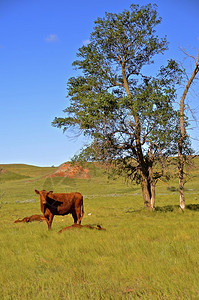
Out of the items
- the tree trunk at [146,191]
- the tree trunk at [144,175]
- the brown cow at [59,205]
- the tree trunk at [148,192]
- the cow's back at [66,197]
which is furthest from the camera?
the tree trunk at [146,191]

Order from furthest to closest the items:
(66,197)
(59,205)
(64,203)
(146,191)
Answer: (146,191)
(66,197)
(64,203)
(59,205)

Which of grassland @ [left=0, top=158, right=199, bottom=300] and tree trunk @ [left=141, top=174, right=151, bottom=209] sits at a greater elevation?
tree trunk @ [left=141, top=174, right=151, bottom=209]

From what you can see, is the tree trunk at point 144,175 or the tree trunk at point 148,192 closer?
the tree trunk at point 144,175

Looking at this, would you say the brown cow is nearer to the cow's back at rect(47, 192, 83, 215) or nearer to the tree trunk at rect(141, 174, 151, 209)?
the cow's back at rect(47, 192, 83, 215)

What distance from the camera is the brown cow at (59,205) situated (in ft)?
46.3

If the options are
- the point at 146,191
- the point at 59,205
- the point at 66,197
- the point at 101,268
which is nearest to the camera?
the point at 101,268

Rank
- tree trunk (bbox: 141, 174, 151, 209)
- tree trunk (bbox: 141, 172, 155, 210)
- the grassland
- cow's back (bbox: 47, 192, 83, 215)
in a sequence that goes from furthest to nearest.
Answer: tree trunk (bbox: 141, 174, 151, 209), tree trunk (bbox: 141, 172, 155, 210), cow's back (bbox: 47, 192, 83, 215), the grassland

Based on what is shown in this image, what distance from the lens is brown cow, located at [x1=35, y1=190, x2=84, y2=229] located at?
14109 mm

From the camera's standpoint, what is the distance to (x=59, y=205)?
14.4 m

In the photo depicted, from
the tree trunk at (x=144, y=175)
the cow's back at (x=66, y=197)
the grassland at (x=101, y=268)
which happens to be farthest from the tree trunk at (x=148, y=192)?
the grassland at (x=101, y=268)

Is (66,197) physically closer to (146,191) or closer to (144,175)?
(144,175)

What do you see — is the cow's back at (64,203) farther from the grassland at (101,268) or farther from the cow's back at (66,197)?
the grassland at (101,268)

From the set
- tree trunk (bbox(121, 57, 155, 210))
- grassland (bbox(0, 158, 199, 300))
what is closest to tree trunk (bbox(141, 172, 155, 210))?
tree trunk (bbox(121, 57, 155, 210))

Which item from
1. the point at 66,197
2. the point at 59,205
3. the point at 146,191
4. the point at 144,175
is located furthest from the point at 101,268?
the point at 146,191
